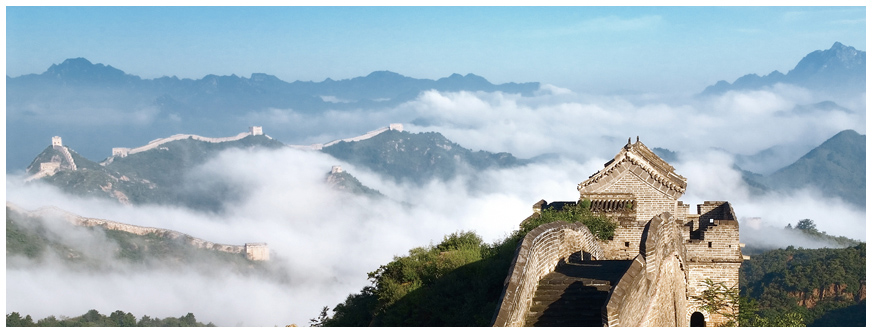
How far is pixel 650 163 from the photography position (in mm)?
32906

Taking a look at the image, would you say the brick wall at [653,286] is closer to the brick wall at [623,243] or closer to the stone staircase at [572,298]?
the stone staircase at [572,298]

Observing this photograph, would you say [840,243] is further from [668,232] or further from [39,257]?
[39,257]

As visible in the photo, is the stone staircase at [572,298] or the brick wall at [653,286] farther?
the stone staircase at [572,298]

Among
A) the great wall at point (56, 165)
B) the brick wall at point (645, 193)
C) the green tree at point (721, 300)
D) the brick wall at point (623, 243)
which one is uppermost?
the great wall at point (56, 165)

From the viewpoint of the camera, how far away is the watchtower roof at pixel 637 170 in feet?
107

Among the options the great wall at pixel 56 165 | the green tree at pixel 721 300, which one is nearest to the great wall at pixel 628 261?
the green tree at pixel 721 300

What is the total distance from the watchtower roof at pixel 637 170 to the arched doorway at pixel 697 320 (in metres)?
6.97

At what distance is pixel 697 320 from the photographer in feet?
85.3

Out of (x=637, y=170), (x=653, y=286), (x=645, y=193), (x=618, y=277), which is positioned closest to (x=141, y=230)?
(x=637, y=170)

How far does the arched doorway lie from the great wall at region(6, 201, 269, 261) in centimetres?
9793

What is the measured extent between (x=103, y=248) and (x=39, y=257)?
29.0ft

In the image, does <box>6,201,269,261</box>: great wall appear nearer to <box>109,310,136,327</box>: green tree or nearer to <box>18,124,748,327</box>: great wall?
<box>109,310,136,327</box>: green tree

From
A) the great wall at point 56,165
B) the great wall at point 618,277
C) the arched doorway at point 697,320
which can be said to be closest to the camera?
the great wall at point 618,277
